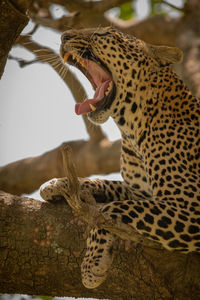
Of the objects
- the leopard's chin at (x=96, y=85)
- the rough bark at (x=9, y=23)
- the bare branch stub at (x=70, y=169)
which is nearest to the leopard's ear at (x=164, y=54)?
the leopard's chin at (x=96, y=85)

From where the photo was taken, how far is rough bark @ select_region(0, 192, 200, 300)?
4.88 m

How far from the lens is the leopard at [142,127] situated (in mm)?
4895

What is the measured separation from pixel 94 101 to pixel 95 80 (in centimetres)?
50

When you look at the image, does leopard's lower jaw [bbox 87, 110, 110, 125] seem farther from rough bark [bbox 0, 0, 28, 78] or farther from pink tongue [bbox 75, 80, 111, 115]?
rough bark [bbox 0, 0, 28, 78]

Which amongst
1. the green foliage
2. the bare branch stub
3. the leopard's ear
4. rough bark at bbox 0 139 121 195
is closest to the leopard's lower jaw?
the leopard's ear

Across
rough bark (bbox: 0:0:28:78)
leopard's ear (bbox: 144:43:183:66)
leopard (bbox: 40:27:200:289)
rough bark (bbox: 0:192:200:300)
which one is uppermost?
rough bark (bbox: 0:0:28:78)

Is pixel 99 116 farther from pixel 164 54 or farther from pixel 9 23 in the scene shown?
pixel 9 23

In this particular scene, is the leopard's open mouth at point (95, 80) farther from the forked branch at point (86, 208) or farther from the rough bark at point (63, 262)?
the forked branch at point (86, 208)

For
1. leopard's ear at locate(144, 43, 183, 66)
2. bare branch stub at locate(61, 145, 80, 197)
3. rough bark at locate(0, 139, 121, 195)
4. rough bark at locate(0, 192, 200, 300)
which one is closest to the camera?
bare branch stub at locate(61, 145, 80, 197)

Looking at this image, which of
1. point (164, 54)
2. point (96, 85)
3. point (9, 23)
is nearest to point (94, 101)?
point (96, 85)

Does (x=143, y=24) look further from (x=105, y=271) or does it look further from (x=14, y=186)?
(x=105, y=271)

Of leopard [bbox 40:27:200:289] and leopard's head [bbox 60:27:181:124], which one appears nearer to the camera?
leopard [bbox 40:27:200:289]

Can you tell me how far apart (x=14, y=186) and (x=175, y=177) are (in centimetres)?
528

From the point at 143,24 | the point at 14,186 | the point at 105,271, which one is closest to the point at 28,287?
the point at 105,271
